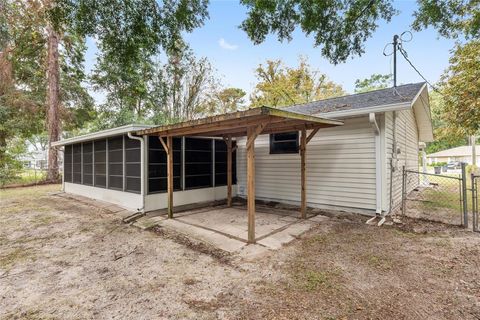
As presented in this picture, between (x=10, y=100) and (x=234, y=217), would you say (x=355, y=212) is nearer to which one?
(x=234, y=217)

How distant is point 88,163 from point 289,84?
16.1 metres

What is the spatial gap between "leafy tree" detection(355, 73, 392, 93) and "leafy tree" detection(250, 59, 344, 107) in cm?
733

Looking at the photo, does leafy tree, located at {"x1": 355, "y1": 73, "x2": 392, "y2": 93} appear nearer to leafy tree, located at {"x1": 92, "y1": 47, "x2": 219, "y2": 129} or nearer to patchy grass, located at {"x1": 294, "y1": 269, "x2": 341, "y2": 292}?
leafy tree, located at {"x1": 92, "y1": 47, "x2": 219, "y2": 129}

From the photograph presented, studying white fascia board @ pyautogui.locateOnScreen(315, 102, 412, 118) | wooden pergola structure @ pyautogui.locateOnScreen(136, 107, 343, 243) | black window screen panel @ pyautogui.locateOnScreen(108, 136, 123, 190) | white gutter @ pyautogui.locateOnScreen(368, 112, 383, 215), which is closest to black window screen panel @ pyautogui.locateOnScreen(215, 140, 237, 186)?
wooden pergola structure @ pyautogui.locateOnScreen(136, 107, 343, 243)

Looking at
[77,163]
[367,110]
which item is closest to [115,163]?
[77,163]

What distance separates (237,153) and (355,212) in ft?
13.8

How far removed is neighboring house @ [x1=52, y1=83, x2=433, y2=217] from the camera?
5289 mm

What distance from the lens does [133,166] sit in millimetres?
6352

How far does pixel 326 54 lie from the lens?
5.81 metres

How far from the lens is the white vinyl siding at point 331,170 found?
5539 millimetres

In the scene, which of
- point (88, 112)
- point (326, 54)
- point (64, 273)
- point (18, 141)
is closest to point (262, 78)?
point (88, 112)

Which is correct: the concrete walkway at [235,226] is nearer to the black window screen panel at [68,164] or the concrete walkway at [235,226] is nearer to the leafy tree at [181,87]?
the black window screen panel at [68,164]

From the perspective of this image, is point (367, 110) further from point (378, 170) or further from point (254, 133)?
point (254, 133)

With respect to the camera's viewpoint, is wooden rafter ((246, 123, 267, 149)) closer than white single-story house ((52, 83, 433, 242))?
Yes
